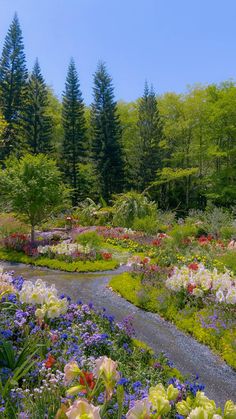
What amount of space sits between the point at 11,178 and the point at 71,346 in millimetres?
9797

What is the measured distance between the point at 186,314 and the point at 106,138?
2692 centimetres

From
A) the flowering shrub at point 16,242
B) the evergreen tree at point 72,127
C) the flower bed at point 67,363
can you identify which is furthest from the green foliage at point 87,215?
the evergreen tree at point 72,127

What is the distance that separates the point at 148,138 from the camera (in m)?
31.9

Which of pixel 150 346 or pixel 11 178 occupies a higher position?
pixel 11 178

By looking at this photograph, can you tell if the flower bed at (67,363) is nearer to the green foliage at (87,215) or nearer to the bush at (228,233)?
the bush at (228,233)

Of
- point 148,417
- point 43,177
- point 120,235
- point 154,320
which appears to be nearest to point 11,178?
point 43,177

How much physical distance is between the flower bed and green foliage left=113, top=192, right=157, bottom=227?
11240 mm

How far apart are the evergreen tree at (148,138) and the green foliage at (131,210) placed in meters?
13.7

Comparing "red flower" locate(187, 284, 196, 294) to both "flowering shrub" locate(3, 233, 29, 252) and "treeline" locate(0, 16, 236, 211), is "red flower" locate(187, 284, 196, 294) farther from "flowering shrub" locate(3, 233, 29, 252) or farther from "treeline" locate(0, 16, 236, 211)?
"treeline" locate(0, 16, 236, 211)

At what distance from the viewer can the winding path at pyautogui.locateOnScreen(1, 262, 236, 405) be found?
489 cm

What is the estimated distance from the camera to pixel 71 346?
444 cm

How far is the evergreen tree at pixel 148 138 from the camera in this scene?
31500 millimetres

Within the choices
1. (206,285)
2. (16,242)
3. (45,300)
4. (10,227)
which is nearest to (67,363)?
(45,300)

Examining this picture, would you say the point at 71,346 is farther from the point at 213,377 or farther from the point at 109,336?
the point at 213,377
